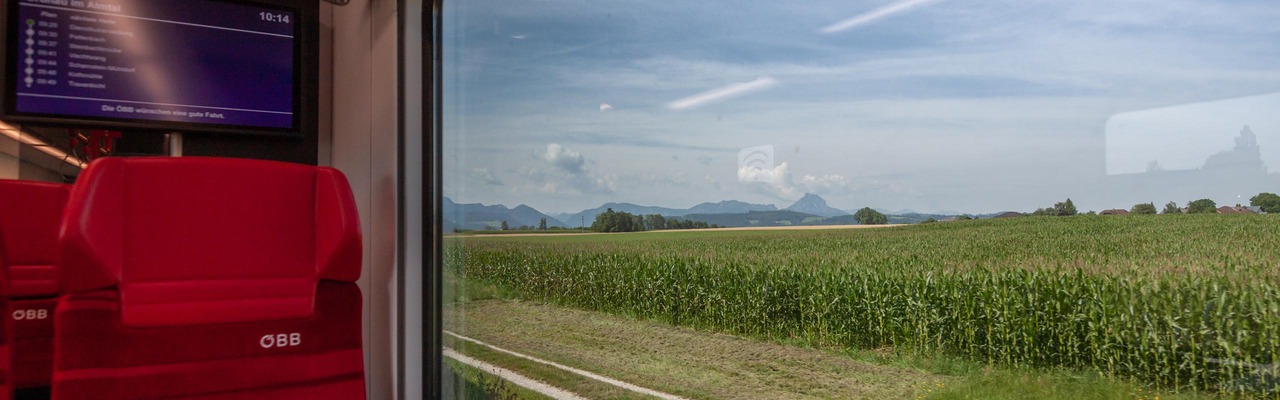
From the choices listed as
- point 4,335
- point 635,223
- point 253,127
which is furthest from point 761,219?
point 4,335

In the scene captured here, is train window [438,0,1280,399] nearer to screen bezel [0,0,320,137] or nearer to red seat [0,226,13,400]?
screen bezel [0,0,320,137]

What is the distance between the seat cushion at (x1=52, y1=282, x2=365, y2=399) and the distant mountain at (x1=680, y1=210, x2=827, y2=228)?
110 cm

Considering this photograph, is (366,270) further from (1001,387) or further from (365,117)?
(1001,387)

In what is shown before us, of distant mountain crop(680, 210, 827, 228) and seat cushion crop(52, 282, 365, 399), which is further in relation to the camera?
distant mountain crop(680, 210, 827, 228)

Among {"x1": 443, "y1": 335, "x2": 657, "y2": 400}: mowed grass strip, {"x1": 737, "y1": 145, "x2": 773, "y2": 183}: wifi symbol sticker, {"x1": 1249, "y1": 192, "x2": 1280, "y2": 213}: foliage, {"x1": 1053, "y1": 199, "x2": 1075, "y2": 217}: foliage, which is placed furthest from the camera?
{"x1": 443, "y1": 335, "x2": 657, "y2": 400}: mowed grass strip

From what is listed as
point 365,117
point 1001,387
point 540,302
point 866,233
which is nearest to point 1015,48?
point 866,233

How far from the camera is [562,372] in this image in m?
3.02

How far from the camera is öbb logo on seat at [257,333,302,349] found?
1952mm

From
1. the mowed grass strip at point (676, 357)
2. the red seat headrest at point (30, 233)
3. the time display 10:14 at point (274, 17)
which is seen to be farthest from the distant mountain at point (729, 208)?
the red seat headrest at point (30, 233)

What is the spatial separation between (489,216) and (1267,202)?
2.48 m

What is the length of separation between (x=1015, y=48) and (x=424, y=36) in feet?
6.93

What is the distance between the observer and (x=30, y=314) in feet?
Result: 7.98

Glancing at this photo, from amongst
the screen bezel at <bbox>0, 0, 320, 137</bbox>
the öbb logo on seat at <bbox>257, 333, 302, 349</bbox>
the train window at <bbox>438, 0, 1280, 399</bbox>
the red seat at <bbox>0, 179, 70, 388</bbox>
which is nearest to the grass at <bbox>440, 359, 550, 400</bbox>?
the train window at <bbox>438, 0, 1280, 399</bbox>

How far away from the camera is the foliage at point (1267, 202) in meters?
1.14
